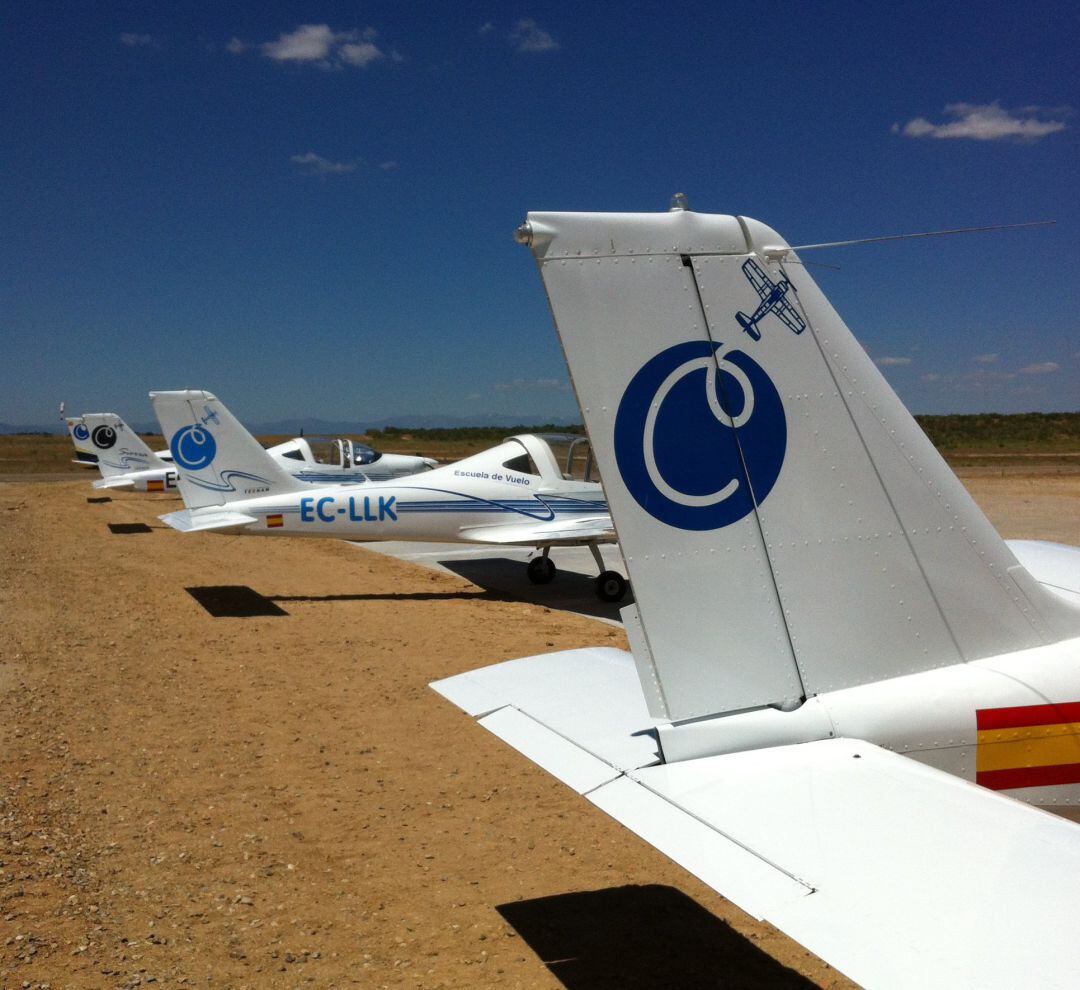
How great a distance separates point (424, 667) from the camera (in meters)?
8.77

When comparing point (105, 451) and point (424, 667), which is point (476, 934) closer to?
point (424, 667)

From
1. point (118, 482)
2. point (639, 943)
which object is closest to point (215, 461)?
point (639, 943)

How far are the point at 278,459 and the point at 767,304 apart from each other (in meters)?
17.9

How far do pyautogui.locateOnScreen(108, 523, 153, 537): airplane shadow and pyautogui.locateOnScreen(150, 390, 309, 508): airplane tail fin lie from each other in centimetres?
683

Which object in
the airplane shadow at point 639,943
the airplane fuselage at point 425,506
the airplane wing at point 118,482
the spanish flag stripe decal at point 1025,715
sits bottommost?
the airplane shadow at point 639,943

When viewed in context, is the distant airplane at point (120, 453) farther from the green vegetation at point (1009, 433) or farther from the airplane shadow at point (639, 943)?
the green vegetation at point (1009, 433)

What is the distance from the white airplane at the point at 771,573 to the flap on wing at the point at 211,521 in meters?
10.1

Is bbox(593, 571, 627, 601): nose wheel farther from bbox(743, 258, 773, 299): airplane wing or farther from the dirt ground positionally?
bbox(743, 258, 773, 299): airplane wing

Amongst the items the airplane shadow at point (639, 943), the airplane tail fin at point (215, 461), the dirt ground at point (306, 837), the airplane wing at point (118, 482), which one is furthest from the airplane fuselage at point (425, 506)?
the airplane wing at point (118, 482)

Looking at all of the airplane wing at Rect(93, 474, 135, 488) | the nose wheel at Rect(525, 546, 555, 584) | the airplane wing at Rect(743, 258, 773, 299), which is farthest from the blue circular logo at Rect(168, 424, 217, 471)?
the airplane wing at Rect(93, 474, 135, 488)

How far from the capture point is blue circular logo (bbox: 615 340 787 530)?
3104 millimetres

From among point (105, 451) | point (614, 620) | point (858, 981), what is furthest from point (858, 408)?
point (105, 451)

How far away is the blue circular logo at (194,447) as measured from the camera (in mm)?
13320

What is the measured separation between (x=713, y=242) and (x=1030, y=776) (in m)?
2.22
